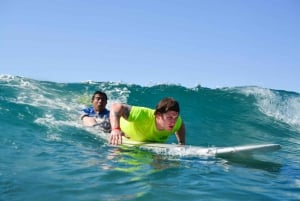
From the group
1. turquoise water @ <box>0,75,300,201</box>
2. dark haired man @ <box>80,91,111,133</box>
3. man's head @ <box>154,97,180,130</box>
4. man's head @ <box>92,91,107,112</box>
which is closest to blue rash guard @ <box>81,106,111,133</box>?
dark haired man @ <box>80,91,111,133</box>

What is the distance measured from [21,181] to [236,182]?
93.5 inches

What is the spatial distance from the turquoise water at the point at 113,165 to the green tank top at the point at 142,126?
445mm

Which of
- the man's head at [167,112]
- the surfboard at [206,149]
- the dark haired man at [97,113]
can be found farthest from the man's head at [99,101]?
the man's head at [167,112]

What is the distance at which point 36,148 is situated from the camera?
19.6ft

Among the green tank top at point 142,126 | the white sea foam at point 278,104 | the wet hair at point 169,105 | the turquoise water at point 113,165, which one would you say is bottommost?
the turquoise water at point 113,165

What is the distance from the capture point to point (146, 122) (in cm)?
627

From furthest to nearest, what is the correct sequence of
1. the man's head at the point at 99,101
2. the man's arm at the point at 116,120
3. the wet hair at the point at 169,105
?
the man's head at the point at 99,101
the man's arm at the point at 116,120
the wet hair at the point at 169,105

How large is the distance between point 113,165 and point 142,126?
1637 mm

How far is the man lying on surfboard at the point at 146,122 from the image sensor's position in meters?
5.77

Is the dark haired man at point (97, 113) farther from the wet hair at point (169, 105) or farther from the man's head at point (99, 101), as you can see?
the wet hair at point (169, 105)

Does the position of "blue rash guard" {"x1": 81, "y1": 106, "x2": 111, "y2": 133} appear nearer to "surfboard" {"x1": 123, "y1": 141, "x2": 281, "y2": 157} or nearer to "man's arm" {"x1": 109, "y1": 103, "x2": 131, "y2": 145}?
"surfboard" {"x1": 123, "y1": 141, "x2": 281, "y2": 157}

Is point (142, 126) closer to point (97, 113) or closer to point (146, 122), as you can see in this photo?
point (146, 122)

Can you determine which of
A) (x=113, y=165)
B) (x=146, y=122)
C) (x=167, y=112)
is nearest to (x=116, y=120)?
(x=146, y=122)

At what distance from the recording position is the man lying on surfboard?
5770 millimetres
